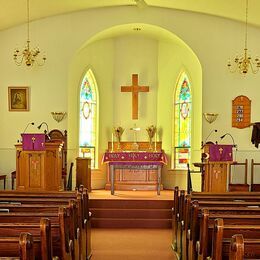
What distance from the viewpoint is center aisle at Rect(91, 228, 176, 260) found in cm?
595

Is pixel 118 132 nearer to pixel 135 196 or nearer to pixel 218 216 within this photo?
pixel 135 196

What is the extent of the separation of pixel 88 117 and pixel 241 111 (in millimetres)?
3924

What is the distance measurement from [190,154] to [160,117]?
135cm

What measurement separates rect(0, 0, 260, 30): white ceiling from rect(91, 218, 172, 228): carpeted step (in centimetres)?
465

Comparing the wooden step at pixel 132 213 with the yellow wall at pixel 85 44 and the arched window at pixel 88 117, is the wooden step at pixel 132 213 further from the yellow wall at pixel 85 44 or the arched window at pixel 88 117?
the arched window at pixel 88 117

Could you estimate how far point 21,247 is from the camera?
227 cm

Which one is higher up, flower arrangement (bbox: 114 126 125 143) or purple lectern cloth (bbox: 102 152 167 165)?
flower arrangement (bbox: 114 126 125 143)

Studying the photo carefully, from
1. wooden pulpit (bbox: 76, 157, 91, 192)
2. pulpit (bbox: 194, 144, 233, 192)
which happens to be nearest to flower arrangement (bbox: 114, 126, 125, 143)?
wooden pulpit (bbox: 76, 157, 91, 192)

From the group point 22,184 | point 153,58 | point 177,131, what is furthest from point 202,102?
point 22,184

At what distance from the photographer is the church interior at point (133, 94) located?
9.61 m

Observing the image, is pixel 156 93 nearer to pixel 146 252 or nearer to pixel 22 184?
pixel 22 184

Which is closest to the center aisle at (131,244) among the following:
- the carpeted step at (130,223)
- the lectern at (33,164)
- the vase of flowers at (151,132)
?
the carpeted step at (130,223)

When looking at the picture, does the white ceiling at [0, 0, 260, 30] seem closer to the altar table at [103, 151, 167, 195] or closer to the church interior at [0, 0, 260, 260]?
the church interior at [0, 0, 260, 260]

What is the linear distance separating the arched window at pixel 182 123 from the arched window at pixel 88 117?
7.00 ft
